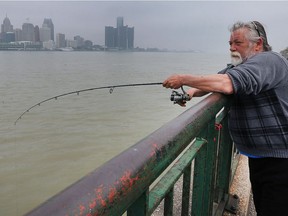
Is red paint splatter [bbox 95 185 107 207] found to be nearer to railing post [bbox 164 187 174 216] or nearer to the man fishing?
railing post [bbox 164 187 174 216]

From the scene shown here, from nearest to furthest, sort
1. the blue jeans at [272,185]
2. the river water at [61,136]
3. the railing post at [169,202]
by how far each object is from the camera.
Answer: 1. the railing post at [169,202]
2. the blue jeans at [272,185]
3. the river water at [61,136]

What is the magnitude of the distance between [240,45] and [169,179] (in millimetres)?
1332

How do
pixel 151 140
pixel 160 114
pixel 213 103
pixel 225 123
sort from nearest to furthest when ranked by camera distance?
1. pixel 151 140
2. pixel 213 103
3. pixel 225 123
4. pixel 160 114

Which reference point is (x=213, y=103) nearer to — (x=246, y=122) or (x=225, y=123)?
(x=246, y=122)

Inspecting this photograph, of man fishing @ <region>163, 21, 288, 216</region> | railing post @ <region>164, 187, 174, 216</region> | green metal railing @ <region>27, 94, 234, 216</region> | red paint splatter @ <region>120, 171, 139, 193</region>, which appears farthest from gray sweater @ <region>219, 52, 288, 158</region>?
red paint splatter @ <region>120, 171, 139, 193</region>

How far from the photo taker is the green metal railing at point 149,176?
0.67 m

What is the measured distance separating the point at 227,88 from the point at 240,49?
47 centimetres

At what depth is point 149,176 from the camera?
0.93 meters

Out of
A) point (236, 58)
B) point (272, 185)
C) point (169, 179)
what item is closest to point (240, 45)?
point (236, 58)

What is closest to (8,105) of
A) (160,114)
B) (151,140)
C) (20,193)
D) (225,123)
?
(160,114)

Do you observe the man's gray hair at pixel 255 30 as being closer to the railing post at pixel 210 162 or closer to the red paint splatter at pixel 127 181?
the railing post at pixel 210 162

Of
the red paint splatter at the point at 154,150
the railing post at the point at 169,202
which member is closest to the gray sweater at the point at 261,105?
the railing post at the point at 169,202

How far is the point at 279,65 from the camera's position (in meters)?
2.04

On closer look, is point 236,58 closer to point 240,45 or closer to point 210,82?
point 240,45
